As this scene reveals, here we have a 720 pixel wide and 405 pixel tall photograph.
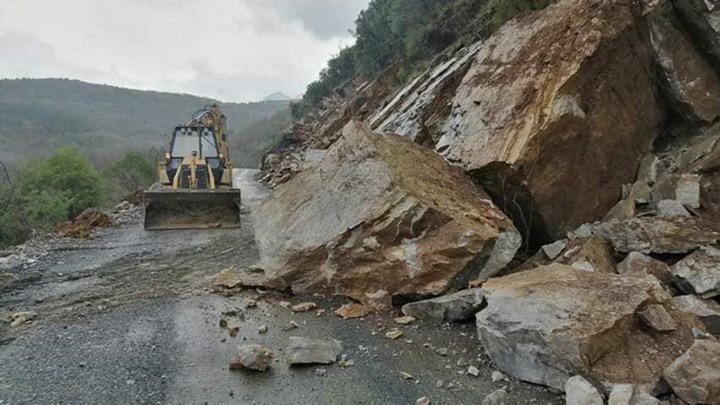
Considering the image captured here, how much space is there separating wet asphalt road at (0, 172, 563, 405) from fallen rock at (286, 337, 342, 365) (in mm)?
91

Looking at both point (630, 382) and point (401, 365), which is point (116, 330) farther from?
point (630, 382)

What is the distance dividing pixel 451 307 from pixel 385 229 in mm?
1075

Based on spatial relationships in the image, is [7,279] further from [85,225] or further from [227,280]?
[85,225]

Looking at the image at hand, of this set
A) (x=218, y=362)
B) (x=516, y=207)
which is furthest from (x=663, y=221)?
(x=218, y=362)

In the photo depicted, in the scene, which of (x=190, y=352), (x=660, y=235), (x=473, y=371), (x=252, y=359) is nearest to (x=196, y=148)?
(x=190, y=352)

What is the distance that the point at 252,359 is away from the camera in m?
3.95

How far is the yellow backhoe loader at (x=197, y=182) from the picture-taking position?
10195 mm

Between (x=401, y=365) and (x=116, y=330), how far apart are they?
2784 mm

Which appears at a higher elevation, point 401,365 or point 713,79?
point 713,79

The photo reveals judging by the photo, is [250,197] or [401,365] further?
[250,197]

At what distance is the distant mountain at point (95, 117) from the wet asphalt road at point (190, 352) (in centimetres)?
4847

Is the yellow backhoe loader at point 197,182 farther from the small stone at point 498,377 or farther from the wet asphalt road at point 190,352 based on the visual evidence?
the small stone at point 498,377

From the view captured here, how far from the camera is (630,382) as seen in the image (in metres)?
3.22

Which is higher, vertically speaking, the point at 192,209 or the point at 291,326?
the point at 192,209
